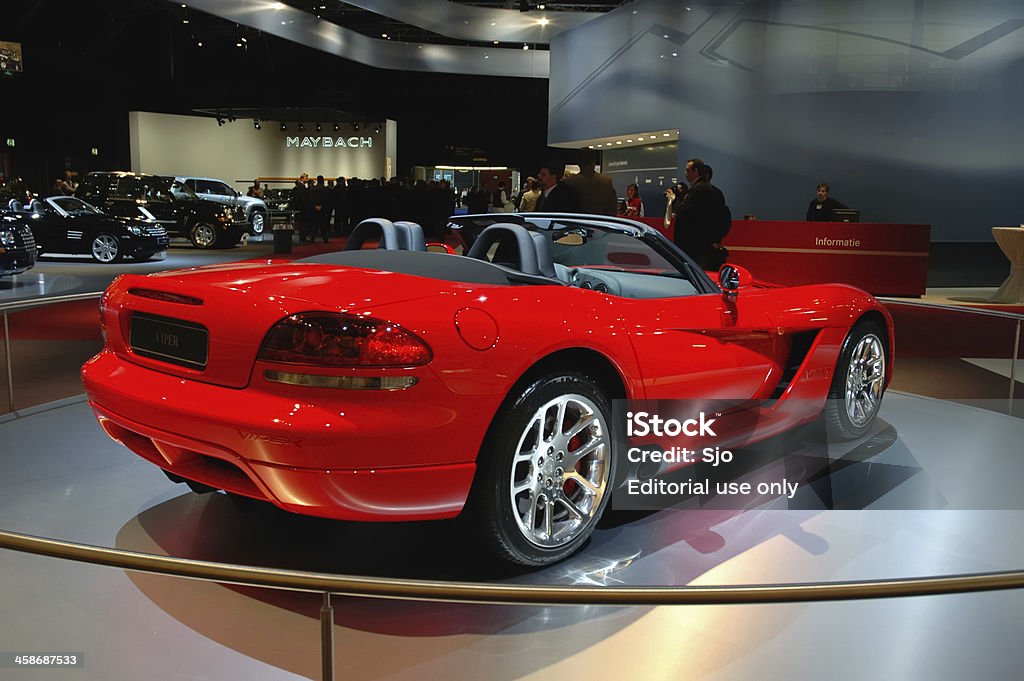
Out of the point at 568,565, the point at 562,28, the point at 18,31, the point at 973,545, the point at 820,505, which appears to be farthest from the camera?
the point at 18,31

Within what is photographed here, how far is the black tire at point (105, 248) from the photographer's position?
13.4m

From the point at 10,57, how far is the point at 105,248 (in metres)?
8.65

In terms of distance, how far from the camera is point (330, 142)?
2489 cm

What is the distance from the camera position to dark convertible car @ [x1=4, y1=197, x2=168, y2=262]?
13.4m

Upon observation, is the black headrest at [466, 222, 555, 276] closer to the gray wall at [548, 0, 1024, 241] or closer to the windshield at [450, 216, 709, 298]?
the windshield at [450, 216, 709, 298]

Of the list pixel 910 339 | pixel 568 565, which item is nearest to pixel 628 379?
pixel 568 565

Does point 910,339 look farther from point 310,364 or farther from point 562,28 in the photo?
point 562,28

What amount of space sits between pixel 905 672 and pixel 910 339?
15.8 feet

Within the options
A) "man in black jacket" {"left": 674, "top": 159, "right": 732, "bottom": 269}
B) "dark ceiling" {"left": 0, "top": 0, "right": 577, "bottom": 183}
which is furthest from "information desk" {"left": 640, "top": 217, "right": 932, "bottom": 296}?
"dark ceiling" {"left": 0, "top": 0, "right": 577, "bottom": 183}

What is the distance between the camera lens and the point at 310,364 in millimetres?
2326

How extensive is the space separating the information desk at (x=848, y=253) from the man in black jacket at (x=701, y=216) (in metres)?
4.62

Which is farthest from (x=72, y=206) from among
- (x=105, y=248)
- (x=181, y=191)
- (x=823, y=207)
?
(x=823, y=207)

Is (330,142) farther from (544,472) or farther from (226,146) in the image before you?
(544,472)

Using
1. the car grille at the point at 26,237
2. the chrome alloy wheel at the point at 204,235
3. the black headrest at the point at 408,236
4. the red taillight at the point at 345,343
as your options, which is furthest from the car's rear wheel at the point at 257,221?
the red taillight at the point at 345,343
